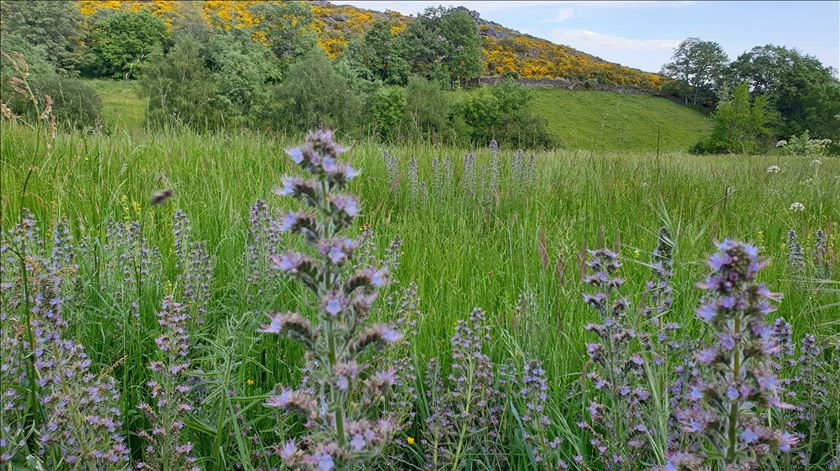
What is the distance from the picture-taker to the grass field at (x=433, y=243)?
2.30 meters

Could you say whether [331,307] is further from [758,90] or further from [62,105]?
[758,90]

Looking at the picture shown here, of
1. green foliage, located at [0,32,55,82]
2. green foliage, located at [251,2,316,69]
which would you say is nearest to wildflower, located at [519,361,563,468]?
green foliage, located at [0,32,55,82]

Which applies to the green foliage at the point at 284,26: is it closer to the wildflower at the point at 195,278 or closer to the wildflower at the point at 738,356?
the wildflower at the point at 195,278

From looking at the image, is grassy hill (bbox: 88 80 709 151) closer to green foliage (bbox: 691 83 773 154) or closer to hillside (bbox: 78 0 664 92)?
green foliage (bbox: 691 83 773 154)

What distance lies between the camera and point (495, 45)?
354 ft

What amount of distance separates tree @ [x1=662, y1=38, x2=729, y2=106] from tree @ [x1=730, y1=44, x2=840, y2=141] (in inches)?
121

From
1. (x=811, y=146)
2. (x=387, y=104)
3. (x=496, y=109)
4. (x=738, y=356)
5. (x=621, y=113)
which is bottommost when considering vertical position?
(x=738, y=356)

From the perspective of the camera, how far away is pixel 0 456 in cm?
142

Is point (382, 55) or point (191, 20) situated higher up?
point (191, 20)

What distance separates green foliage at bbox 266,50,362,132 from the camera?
1294 inches

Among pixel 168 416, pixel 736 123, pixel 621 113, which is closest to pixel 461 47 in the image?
pixel 621 113

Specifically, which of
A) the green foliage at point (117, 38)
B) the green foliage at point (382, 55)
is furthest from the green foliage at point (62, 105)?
the green foliage at point (382, 55)

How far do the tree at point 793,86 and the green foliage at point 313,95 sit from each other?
48721mm

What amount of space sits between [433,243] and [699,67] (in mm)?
99958
